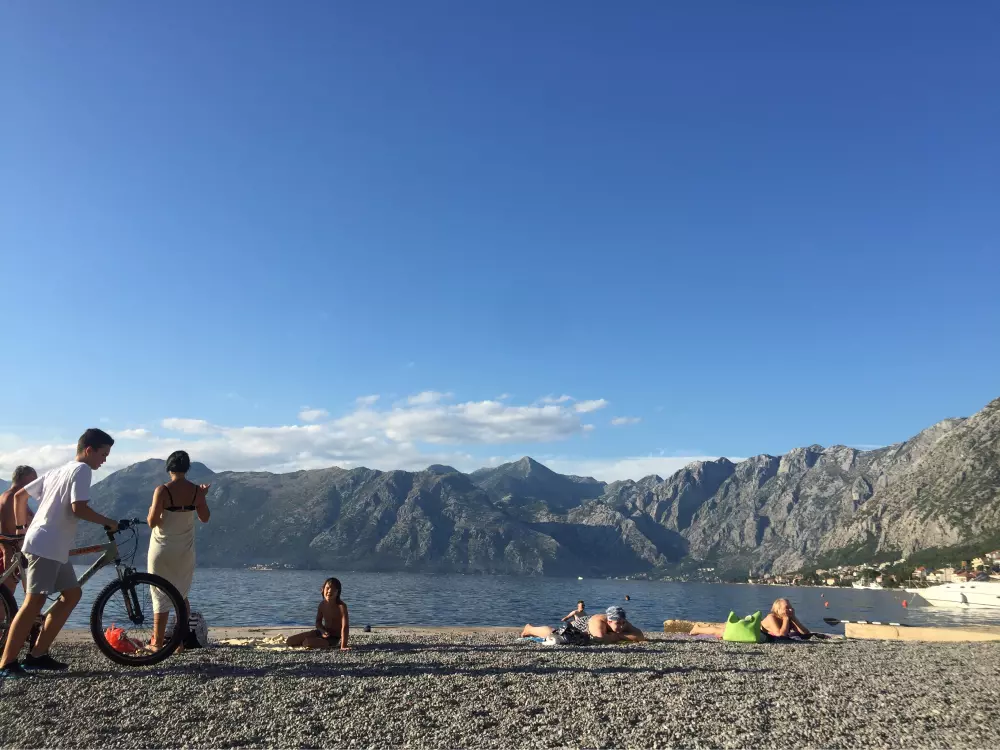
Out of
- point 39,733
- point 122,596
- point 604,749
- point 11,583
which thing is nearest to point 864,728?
point 604,749

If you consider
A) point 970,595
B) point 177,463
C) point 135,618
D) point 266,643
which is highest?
point 177,463

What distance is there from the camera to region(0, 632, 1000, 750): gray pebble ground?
20.0 feet

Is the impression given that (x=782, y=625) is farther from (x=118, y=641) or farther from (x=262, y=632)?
(x=118, y=641)

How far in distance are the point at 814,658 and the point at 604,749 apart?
9.12m

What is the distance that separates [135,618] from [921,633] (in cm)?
2395

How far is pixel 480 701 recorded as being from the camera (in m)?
7.44

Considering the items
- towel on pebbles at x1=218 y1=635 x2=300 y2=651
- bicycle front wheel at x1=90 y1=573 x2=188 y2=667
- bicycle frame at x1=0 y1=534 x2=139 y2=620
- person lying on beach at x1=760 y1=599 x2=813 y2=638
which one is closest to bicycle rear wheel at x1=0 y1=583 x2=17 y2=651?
bicycle frame at x1=0 y1=534 x2=139 y2=620

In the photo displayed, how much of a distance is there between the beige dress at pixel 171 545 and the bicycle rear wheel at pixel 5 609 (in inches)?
73.0

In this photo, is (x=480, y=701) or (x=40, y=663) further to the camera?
(x=40, y=663)

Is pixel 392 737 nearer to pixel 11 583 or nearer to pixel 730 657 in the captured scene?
pixel 11 583

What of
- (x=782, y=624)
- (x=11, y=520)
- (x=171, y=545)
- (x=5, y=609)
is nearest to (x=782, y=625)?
(x=782, y=624)

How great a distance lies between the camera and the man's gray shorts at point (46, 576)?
8.01m

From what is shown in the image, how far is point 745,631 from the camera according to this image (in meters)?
17.0

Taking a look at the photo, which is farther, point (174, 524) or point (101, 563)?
point (174, 524)
